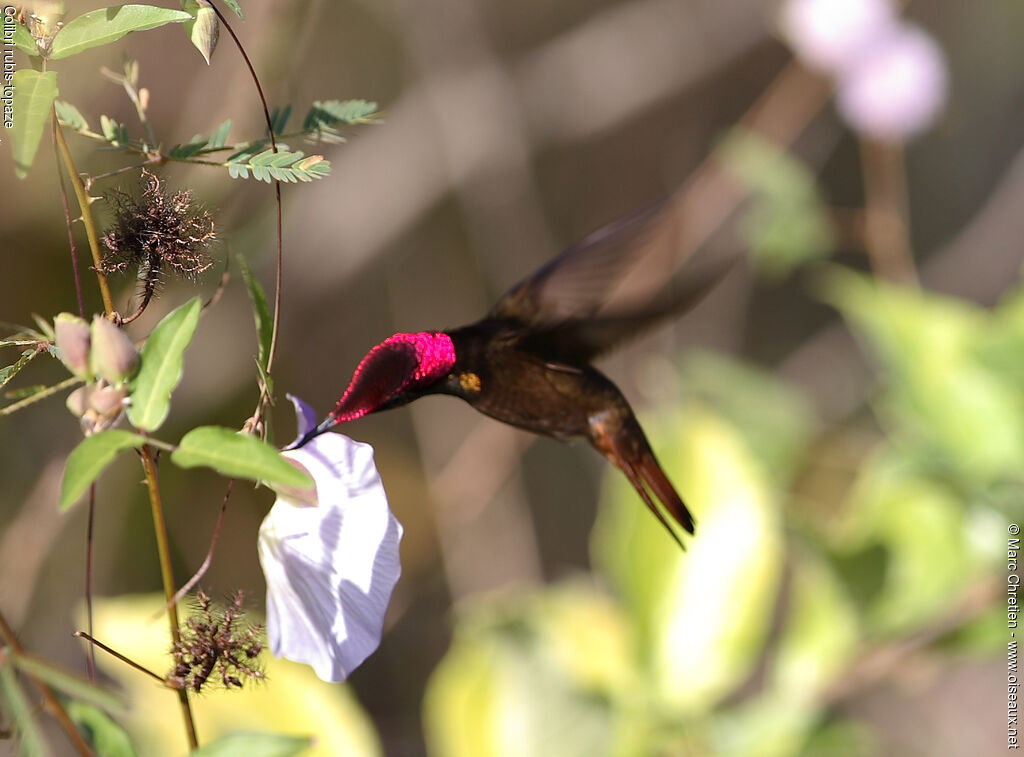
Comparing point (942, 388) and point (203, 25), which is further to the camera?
point (942, 388)

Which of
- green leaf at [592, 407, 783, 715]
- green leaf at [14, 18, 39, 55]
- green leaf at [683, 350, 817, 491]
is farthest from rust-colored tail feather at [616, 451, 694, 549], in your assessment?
green leaf at [683, 350, 817, 491]

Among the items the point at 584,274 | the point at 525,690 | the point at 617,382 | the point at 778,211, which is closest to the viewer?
the point at 584,274

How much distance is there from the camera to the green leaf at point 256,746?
0.23 m

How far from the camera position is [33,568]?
71 centimetres

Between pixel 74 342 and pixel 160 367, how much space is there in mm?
21

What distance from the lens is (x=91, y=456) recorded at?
0.22 meters

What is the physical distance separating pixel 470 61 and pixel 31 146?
1.11m

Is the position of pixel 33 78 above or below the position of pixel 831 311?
above

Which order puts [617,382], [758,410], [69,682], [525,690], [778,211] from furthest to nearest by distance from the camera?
[617,382] < [778,211] < [758,410] < [525,690] < [69,682]

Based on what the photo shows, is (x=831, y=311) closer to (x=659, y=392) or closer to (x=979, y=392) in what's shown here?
(x=659, y=392)

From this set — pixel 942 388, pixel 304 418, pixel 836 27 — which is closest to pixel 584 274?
pixel 304 418

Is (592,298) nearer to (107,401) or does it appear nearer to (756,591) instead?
(107,401)

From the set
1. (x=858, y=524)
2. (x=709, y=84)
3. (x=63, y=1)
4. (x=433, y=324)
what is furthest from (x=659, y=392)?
(x=709, y=84)

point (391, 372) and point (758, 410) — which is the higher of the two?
point (391, 372)
